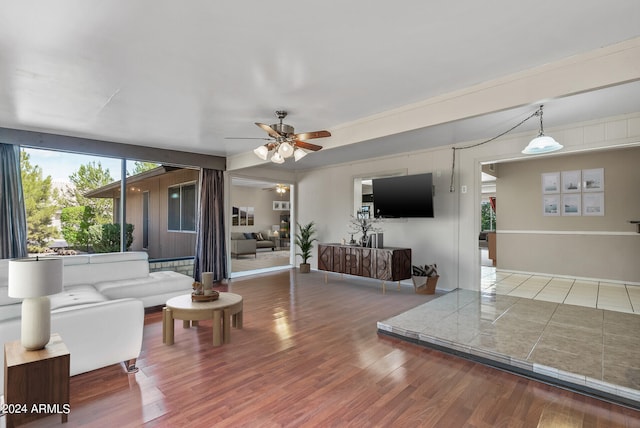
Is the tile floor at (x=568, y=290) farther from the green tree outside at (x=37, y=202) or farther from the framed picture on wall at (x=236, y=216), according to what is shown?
the framed picture on wall at (x=236, y=216)

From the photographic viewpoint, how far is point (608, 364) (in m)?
2.62

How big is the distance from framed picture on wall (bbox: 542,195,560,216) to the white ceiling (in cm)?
329

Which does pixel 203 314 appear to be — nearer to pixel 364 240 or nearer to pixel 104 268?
pixel 104 268

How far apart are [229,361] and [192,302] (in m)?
0.86

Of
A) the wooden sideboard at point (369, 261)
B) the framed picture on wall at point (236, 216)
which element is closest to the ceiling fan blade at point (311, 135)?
the wooden sideboard at point (369, 261)

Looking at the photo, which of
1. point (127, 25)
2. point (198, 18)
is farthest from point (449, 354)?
point (127, 25)

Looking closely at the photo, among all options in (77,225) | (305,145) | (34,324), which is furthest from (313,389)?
(77,225)

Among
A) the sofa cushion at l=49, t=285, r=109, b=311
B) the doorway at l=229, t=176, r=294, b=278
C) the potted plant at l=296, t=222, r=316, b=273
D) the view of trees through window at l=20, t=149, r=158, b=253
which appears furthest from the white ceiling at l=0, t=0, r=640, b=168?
the doorway at l=229, t=176, r=294, b=278

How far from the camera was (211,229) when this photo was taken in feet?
21.8

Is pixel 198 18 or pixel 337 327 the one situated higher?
Answer: pixel 198 18

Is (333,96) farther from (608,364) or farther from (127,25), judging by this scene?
(608,364)

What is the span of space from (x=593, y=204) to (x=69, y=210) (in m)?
9.50

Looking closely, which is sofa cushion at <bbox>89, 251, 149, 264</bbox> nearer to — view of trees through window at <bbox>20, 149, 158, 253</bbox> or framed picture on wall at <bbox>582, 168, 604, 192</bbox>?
view of trees through window at <bbox>20, 149, 158, 253</bbox>

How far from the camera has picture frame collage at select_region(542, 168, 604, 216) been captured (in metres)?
6.29
